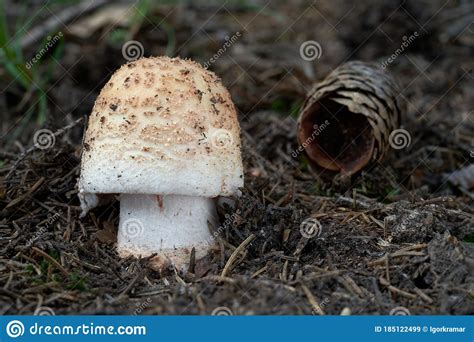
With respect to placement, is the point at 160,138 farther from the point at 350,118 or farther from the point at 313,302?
the point at 350,118

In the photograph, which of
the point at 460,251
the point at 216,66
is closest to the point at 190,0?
the point at 216,66

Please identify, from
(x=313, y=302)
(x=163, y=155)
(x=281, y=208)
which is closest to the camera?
(x=313, y=302)

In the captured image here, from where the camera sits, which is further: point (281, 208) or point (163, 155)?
point (281, 208)

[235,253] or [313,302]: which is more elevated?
[235,253]

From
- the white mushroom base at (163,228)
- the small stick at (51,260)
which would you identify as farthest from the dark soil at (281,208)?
the white mushroom base at (163,228)

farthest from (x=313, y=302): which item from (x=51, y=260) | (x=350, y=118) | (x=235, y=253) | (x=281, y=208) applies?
(x=350, y=118)

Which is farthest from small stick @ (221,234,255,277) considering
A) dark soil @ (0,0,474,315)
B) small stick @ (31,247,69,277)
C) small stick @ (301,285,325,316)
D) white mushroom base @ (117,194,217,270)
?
small stick @ (31,247,69,277)

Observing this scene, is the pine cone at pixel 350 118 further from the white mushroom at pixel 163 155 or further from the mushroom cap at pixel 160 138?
the mushroom cap at pixel 160 138
